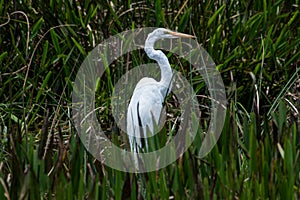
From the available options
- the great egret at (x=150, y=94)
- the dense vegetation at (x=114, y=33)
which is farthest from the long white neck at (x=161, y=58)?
the dense vegetation at (x=114, y=33)

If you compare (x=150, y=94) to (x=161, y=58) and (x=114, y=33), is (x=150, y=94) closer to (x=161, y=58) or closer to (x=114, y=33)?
(x=161, y=58)

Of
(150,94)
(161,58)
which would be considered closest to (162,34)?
(161,58)

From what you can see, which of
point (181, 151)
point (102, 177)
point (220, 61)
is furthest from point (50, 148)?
point (220, 61)

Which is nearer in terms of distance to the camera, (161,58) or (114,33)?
(161,58)

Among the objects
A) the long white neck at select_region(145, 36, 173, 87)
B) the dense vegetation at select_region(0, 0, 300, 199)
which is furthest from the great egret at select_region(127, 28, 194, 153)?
the dense vegetation at select_region(0, 0, 300, 199)

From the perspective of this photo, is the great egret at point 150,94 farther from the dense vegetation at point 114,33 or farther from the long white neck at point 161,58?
the dense vegetation at point 114,33

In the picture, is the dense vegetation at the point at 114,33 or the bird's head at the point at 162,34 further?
the dense vegetation at the point at 114,33

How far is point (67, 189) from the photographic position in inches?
57.9

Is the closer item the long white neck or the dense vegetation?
the long white neck

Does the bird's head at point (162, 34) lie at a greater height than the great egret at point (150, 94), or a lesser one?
greater

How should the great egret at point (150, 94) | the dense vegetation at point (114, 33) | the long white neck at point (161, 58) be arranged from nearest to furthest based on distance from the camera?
the great egret at point (150, 94) → the long white neck at point (161, 58) → the dense vegetation at point (114, 33)

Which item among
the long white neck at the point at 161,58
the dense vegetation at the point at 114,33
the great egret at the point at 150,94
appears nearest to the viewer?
the great egret at the point at 150,94

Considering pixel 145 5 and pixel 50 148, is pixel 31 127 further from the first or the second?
pixel 50 148

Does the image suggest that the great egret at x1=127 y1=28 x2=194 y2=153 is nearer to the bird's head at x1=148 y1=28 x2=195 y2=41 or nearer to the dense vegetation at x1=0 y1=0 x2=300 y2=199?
the bird's head at x1=148 y1=28 x2=195 y2=41
